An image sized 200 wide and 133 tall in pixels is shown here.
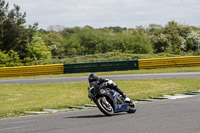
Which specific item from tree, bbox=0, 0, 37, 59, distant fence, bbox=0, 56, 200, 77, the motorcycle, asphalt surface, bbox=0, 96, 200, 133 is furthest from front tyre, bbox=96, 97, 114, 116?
tree, bbox=0, 0, 37, 59

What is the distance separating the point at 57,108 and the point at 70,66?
933 inches

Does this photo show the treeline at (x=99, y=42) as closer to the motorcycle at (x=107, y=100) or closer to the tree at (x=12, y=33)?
the tree at (x=12, y=33)

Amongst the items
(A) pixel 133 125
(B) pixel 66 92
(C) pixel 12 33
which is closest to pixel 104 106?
(A) pixel 133 125

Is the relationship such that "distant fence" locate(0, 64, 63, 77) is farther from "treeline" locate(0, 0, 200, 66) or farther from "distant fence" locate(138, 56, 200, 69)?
"treeline" locate(0, 0, 200, 66)

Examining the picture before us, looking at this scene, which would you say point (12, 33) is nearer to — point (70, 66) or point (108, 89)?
point (70, 66)

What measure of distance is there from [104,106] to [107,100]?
220 millimetres

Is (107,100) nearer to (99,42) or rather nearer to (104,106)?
(104,106)

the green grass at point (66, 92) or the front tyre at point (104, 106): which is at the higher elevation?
the front tyre at point (104, 106)

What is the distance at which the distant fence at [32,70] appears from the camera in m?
Result: 39.3

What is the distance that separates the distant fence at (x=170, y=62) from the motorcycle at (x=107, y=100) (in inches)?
1026

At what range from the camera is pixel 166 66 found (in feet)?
120

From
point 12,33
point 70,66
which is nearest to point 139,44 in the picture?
point 12,33

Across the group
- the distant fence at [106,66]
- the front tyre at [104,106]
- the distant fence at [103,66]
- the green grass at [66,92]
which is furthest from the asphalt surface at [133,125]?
the distant fence at [103,66]

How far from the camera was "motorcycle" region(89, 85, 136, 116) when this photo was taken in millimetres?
10539
